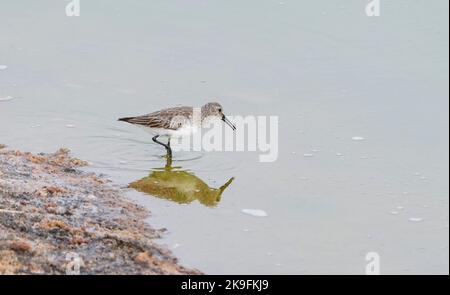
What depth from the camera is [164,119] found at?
38.3 feet

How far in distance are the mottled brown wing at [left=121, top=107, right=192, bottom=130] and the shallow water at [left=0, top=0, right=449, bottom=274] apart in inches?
16.7

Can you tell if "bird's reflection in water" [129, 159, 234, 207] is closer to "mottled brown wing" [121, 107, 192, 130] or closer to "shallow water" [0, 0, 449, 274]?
"shallow water" [0, 0, 449, 274]

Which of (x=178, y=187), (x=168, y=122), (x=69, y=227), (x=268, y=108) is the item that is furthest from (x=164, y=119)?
(x=69, y=227)

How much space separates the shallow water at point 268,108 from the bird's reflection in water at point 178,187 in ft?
0.16

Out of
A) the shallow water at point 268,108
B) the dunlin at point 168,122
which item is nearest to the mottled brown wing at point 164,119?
the dunlin at point 168,122

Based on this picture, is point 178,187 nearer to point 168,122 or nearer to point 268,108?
point 168,122

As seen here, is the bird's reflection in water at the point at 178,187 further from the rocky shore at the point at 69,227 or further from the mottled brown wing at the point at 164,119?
the mottled brown wing at the point at 164,119

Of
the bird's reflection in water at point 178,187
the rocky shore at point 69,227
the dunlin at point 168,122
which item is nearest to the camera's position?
the rocky shore at point 69,227

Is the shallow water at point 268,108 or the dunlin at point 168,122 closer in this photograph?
the shallow water at point 268,108

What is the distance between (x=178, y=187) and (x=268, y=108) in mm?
2791

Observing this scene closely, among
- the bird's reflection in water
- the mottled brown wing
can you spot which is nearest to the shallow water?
the bird's reflection in water

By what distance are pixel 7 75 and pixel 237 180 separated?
199 inches

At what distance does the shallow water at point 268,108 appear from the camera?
30.5 ft

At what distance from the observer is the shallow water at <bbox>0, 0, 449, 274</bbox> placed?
929 cm
